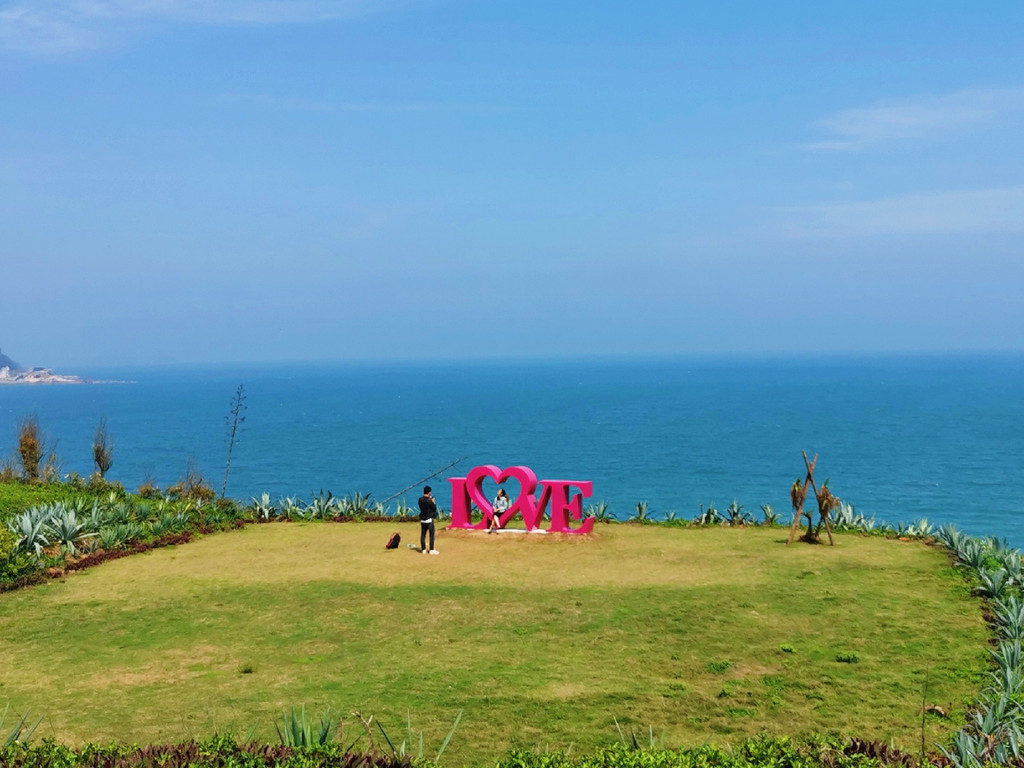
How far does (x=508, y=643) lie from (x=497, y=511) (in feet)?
32.3

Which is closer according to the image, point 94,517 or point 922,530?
point 94,517

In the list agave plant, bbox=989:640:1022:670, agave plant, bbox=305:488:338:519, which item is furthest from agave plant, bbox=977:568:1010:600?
agave plant, bbox=305:488:338:519

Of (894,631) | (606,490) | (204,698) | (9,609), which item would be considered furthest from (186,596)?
(606,490)

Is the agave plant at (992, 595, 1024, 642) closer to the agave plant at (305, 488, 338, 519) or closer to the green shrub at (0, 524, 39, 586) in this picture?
the green shrub at (0, 524, 39, 586)

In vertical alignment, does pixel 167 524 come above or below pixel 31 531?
below

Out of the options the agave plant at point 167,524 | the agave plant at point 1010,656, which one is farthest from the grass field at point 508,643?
the agave plant at point 167,524

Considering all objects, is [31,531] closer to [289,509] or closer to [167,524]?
[167,524]

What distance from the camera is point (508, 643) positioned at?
14.2m

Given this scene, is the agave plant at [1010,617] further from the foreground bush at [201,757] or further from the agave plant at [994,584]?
the foreground bush at [201,757]

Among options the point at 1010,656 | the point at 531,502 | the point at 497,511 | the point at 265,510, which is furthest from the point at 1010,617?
the point at 265,510

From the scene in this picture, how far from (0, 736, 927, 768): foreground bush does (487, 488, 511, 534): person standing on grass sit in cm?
1496

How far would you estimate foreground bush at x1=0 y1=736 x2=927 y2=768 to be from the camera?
8.20 metres

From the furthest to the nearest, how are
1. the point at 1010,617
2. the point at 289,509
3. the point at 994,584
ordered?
the point at 289,509 < the point at 994,584 < the point at 1010,617

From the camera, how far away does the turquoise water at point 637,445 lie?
56.7m
